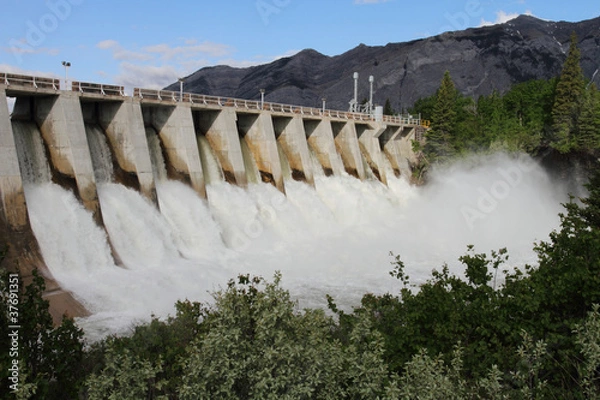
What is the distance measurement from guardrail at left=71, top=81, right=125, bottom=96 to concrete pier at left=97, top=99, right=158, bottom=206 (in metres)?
0.62

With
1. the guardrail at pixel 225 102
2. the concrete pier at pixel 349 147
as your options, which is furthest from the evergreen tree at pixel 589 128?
the concrete pier at pixel 349 147

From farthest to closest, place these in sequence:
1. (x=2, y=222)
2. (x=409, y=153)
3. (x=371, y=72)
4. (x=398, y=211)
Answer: (x=371, y=72) → (x=409, y=153) → (x=398, y=211) → (x=2, y=222)

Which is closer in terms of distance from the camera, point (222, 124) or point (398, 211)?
point (222, 124)

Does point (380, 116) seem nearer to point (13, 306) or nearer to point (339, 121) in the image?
point (339, 121)

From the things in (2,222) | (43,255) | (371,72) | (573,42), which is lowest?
(43,255)

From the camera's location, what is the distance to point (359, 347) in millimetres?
10047

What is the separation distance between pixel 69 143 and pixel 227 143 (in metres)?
12.5

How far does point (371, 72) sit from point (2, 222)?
181640mm

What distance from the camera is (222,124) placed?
34875mm

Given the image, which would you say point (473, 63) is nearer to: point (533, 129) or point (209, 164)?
point (533, 129)

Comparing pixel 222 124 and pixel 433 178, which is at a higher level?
pixel 222 124

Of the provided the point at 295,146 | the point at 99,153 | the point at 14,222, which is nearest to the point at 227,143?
A: the point at 295,146

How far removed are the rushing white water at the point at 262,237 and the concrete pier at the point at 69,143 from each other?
800 mm

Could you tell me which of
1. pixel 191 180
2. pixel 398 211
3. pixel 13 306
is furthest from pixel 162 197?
pixel 398 211
